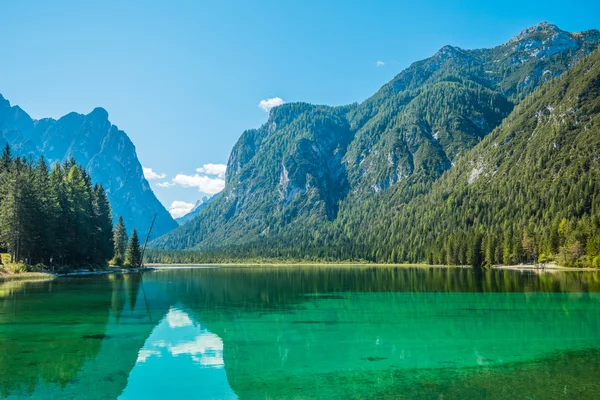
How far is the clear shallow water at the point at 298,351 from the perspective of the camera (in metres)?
15.2

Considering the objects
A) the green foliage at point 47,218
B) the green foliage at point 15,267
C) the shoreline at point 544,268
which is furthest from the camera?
the shoreline at point 544,268

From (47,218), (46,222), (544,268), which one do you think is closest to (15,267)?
(46,222)

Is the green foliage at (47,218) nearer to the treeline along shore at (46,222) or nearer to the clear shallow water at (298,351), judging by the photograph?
the treeline along shore at (46,222)

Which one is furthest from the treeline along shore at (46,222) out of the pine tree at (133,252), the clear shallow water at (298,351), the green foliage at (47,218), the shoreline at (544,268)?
the shoreline at (544,268)

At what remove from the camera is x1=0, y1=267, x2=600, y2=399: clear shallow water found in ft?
49.8

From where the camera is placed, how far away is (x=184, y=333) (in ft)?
85.1

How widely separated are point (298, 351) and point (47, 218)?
6572 centimetres

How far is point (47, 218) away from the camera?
237 feet

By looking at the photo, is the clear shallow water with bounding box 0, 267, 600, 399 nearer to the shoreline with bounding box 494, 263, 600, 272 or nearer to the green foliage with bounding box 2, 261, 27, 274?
the green foliage with bounding box 2, 261, 27, 274

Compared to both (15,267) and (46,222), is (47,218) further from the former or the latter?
(15,267)

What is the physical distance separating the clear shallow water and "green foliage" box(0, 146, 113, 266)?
33851 millimetres

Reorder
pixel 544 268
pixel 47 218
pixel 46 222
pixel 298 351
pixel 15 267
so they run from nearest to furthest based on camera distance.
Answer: pixel 298 351 → pixel 15 267 → pixel 46 222 → pixel 47 218 → pixel 544 268

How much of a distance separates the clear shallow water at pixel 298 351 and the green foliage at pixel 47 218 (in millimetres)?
33851

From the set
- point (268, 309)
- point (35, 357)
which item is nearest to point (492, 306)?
point (268, 309)
